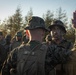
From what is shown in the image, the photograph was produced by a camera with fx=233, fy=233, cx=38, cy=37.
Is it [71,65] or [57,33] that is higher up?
[57,33]

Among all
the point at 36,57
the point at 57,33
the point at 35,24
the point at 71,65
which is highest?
the point at 35,24

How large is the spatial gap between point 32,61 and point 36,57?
0.08 m

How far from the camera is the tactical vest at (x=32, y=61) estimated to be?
3326mm

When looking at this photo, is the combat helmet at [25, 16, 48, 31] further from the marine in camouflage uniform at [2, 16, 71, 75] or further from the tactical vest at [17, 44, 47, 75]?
the tactical vest at [17, 44, 47, 75]

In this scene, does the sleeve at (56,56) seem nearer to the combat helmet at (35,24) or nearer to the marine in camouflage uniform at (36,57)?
the marine in camouflage uniform at (36,57)

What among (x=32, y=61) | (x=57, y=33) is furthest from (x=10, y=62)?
(x=57, y=33)

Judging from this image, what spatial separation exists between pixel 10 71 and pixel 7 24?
35201 mm

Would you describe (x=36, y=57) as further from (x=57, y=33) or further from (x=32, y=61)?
(x=57, y=33)

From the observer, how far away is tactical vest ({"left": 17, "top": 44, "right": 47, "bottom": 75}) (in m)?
3.33


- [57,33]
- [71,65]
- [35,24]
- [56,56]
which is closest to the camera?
[71,65]

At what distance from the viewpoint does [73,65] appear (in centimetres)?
307

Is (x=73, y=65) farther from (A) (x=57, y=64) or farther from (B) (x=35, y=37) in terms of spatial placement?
(B) (x=35, y=37)

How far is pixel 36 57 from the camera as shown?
132 inches

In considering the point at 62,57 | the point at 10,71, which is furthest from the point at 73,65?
the point at 10,71
